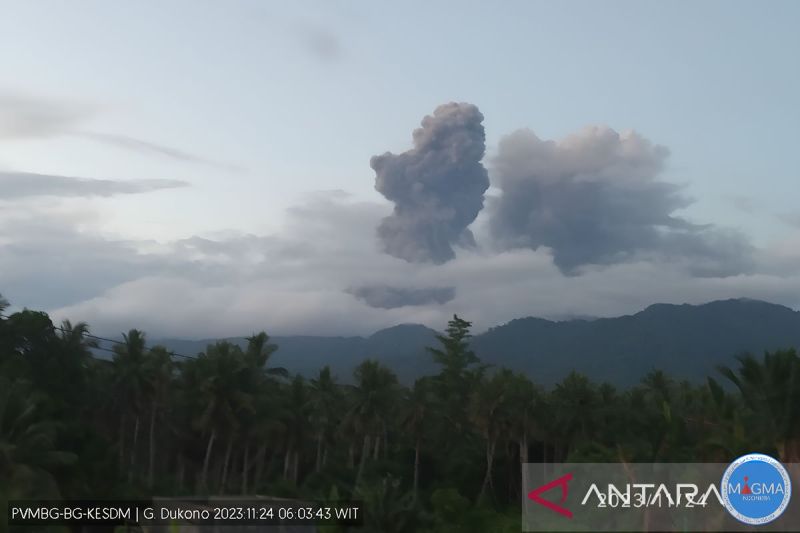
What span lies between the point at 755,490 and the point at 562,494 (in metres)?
5.79

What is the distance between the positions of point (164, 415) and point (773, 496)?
6141 cm

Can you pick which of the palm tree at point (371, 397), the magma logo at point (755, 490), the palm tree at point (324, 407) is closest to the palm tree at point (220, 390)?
the palm tree at point (324, 407)

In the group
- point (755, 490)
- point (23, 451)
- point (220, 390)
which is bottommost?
point (23, 451)

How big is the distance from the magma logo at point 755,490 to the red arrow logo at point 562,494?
14.9ft

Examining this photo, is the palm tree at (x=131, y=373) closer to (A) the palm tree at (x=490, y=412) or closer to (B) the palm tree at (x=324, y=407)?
(B) the palm tree at (x=324, y=407)

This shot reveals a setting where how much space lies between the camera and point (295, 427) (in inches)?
3078

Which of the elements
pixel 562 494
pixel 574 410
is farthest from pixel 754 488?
pixel 574 410

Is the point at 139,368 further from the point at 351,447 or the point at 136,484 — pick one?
the point at 351,447

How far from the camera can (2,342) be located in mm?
58125

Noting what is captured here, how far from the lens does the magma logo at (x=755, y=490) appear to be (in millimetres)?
22500

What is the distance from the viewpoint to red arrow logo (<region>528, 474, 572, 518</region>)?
25320mm

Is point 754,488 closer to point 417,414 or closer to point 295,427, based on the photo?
point 295,427

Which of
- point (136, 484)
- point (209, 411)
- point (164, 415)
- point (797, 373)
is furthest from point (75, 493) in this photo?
point (797, 373)

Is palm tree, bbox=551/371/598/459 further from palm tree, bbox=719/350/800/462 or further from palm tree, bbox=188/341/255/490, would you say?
palm tree, bbox=719/350/800/462
